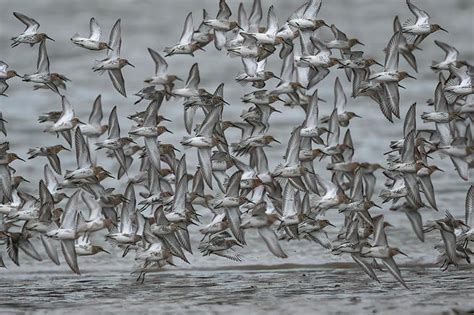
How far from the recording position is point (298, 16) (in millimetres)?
14773

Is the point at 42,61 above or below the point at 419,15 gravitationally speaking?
below

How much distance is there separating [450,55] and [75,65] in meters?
14.4

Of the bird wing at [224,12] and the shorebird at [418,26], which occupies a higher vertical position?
the bird wing at [224,12]

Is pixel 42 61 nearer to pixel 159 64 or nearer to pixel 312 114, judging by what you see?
pixel 159 64

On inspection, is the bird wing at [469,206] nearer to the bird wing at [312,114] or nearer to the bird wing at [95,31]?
the bird wing at [312,114]

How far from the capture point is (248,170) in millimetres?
13812

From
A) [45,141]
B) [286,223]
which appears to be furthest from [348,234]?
[45,141]

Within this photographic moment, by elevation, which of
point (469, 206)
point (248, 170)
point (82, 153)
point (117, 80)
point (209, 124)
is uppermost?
point (117, 80)

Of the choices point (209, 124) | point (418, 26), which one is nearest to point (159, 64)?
point (209, 124)

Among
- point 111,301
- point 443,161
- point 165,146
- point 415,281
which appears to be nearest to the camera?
point 111,301

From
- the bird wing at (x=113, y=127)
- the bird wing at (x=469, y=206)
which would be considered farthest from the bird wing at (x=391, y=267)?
the bird wing at (x=113, y=127)

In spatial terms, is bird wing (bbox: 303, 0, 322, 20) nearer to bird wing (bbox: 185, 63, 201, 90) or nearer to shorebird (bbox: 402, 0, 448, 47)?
shorebird (bbox: 402, 0, 448, 47)

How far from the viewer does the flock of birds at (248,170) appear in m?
12.9

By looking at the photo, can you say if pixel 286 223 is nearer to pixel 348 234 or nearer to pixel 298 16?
pixel 348 234
